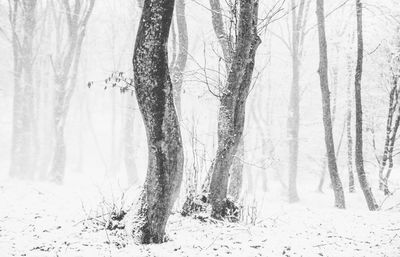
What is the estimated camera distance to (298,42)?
1738 centimetres

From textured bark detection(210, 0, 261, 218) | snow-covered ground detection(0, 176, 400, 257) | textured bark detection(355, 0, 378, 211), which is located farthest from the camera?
textured bark detection(355, 0, 378, 211)

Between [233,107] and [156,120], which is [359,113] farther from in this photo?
[156,120]

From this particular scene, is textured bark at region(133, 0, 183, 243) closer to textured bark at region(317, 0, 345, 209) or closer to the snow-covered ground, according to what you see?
the snow-covered ground

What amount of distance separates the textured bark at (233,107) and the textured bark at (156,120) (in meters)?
1.43

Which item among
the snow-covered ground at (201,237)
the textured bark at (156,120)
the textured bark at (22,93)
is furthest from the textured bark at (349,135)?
the textured bark at (22,93)

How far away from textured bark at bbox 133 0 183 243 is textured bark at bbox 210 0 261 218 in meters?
1.43

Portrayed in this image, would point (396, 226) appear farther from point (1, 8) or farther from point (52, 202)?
point (1, 8)

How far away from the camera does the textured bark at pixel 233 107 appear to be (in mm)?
5449

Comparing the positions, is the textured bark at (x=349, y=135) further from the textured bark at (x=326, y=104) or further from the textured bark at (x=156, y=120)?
the textured bark at (x=156, y=120)

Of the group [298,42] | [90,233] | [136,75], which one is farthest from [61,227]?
[298,42]

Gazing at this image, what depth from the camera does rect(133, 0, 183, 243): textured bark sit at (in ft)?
13.5

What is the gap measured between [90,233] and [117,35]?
21191 mm

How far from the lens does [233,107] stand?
5.69 metres

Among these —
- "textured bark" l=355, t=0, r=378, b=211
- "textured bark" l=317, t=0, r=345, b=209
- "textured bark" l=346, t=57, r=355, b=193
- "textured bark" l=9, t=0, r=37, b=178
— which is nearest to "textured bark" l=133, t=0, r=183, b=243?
"textured bark" l=317, t=0, r=345, b=209
